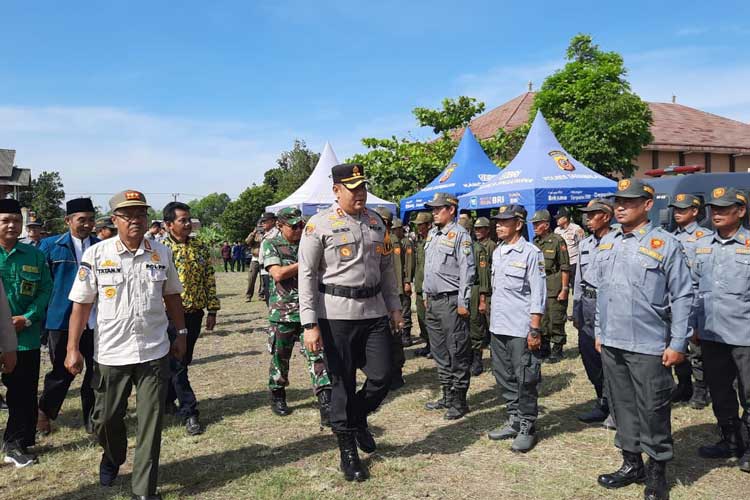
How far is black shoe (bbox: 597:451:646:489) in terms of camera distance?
12.6ft

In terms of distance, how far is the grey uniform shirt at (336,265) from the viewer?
4.03 metres

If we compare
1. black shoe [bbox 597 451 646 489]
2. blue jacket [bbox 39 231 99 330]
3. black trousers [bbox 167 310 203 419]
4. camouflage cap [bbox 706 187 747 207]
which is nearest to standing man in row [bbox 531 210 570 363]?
camouflage cap [bbox 706 187 747 207]

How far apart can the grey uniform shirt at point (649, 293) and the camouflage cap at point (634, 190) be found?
24 cm

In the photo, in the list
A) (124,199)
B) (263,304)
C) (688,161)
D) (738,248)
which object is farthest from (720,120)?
(124,199)

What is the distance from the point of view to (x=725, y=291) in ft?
14.2

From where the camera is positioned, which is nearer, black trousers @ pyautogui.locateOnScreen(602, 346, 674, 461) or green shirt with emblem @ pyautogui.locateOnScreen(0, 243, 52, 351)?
black trousers @ pyautogui.locateOnScreen(602, 346, 674, 461)

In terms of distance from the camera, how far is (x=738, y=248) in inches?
169

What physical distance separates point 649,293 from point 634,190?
708mm

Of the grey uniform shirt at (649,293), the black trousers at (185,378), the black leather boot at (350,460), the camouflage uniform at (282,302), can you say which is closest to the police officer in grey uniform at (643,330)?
the grey uniform shirt at (649,293)

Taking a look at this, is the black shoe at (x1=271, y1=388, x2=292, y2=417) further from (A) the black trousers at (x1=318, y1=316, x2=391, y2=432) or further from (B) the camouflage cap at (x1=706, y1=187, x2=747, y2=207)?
(B) the camouflage cap at (x1=706, y1=187, x2=747, y2=207)

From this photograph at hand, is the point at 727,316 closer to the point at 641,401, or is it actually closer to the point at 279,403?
the point at 641,401

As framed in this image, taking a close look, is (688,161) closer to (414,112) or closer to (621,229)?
(414,112)

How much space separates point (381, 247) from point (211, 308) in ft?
7.31

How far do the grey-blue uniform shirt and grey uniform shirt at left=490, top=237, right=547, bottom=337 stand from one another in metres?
1.28
